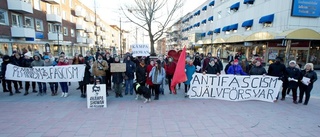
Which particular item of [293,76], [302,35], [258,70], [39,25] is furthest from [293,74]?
[39,25]

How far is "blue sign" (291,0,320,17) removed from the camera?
15797 mm

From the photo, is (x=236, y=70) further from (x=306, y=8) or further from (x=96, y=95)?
(x=306, y=8)

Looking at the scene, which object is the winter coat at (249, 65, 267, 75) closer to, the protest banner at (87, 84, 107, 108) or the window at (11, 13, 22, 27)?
the protest banner at (87, 84, 107, 108)

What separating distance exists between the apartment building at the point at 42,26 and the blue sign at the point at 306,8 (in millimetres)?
23869

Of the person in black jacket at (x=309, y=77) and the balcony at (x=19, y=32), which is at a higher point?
the balcony at (x=19, y=32)

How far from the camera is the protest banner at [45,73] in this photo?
681 centimetres

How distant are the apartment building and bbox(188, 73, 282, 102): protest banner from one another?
38.4 ft

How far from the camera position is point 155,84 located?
6.45 m

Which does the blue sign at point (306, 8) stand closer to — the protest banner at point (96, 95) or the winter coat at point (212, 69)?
the winter coat at point (212, 69)

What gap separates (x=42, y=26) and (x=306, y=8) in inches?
1385

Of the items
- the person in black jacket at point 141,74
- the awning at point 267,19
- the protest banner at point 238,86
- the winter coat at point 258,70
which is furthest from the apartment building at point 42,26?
the awning at point 267,19

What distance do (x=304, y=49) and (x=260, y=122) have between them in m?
18.4

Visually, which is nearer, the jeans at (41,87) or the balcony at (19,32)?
the jeans at (41,87)

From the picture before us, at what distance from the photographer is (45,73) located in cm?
686
